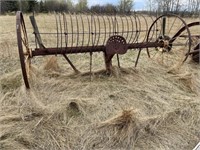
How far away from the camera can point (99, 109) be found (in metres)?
3.20

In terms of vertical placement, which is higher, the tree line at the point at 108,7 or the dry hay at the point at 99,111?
the tree line at the point at 108,7

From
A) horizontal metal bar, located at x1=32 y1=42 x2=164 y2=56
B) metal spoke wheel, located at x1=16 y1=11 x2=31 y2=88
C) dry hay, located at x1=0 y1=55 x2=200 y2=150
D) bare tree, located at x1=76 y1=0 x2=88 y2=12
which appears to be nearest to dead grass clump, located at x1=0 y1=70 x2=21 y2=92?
dry hay, located at x1=0 y1=55 x2=200 y2=150

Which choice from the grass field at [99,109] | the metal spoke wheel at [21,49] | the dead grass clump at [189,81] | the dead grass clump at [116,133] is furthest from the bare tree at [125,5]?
the dead grass clump at [116,133]

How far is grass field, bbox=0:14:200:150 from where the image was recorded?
2.68m

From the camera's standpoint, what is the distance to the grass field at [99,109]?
2.68 m

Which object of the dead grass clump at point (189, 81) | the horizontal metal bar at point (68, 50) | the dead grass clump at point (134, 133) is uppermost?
the horizontal metal bar at point (68, 50)

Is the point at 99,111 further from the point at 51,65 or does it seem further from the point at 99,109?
the point at 51,65

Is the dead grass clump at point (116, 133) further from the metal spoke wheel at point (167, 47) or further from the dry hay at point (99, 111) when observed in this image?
the metal spoke wheel at point (167, 47)

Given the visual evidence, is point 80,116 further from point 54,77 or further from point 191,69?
point 191,69

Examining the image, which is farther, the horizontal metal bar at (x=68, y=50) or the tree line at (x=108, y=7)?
the tree line at (x=108, y=7)

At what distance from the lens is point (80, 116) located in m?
3.03

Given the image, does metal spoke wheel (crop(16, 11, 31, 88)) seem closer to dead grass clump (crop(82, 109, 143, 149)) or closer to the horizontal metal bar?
the horizontal metal bar

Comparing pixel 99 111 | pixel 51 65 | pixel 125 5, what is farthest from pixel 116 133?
pixel 125 5

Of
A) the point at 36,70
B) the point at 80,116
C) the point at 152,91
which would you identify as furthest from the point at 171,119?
the point at 36,70
